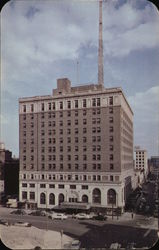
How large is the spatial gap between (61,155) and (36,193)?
10.3 m

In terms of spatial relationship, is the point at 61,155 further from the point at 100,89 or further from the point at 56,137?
the point at 100,89

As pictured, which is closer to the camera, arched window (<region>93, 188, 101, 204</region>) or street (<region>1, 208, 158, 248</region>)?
street (<region>1, 208, 158, 248</region>)

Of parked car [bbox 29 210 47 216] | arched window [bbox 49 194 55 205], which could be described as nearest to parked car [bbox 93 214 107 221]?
parked car [bbox 29 210 47 216]

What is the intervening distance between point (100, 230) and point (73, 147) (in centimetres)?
2168

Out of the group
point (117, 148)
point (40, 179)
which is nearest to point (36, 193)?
point (40, 179)

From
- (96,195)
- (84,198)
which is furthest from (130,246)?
(84,198)

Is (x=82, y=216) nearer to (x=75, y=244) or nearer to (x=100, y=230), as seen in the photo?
(x=100, y=230)

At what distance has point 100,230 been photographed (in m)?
44.6

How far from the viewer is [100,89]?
61469mm

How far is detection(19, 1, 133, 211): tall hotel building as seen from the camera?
194 ft

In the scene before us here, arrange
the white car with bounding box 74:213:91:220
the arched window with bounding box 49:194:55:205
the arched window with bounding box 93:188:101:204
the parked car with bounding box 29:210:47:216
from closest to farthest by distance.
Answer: the white car with bounding box 74:213:91:220, the parked car with bounding box 29:210:47:216, the arched window with bounding box 93:188:101:204, the arched window with bounding box 49:194:55:205

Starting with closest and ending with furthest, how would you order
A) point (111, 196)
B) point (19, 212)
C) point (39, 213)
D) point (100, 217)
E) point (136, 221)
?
point (136, 221)
point (100, 217)
point (39, 213)
point (111, 196)
point (19, 212)

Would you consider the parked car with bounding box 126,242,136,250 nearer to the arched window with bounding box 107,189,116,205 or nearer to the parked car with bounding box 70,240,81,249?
the parked car with bounding box 70,240,81,249

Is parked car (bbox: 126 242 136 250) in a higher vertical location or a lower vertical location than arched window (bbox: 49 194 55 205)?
lower
